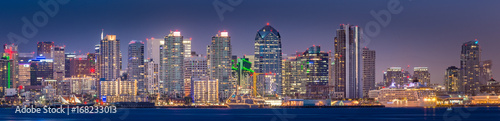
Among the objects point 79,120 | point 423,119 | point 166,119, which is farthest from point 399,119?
point 79,120

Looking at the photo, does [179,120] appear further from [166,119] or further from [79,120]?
[79,120]

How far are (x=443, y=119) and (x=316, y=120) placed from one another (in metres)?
22.9

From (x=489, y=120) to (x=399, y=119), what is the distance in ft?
52.8

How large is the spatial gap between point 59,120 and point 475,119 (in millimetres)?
75335

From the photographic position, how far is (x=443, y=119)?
14950 centimetres

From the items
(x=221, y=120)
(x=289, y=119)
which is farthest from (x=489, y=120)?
(x=221, y=120)

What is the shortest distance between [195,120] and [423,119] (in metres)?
41.3

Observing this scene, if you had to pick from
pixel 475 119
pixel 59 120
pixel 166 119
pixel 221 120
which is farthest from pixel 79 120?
pixel 475 119

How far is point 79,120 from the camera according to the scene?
497 feet

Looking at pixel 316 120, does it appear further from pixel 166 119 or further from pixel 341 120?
pixel 166 119

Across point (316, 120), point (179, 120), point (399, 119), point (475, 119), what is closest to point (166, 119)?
point (179, 120)

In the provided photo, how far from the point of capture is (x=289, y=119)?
148250 mm

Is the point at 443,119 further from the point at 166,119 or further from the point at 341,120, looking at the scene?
the point at 166,119

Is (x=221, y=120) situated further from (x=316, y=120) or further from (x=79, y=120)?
(x=79, y=120)
